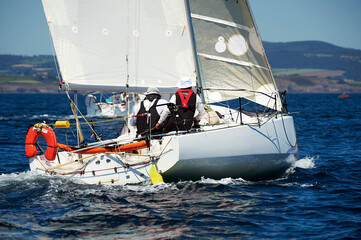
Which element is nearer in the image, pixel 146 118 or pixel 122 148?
pixel 122 148

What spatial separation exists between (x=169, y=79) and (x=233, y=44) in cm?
182

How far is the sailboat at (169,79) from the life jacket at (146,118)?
10.5 inches

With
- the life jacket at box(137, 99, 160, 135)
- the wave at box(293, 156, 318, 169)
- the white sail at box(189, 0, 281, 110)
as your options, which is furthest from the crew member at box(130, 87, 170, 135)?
the wave at box(293, 156, 318, 169)

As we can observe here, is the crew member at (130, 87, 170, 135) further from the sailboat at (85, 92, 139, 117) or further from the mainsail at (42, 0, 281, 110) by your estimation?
the sailboat at (85, 92, 139, 117)

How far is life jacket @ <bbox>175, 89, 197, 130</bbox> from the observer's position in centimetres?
945

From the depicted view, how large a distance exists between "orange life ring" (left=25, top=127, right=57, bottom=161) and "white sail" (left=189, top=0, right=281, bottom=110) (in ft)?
13.2

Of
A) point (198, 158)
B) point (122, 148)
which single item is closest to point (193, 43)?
point (122, 148)

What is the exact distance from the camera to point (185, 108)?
31.1ft

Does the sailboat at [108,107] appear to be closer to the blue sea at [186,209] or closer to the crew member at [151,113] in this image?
the crew member at [151,113]

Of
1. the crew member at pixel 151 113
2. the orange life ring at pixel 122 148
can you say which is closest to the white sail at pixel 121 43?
the crew member at pixel 151 113

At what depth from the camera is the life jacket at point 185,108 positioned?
372 inches

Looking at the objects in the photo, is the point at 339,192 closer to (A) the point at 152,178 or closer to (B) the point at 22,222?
(A) the point at 152,178

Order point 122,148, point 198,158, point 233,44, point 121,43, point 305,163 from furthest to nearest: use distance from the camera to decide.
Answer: point 305,163 < point 233,44 < point 121,43 < point 122,148 < point 198,158

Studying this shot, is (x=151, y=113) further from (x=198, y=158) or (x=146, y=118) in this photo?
(x=198, y=158)
